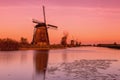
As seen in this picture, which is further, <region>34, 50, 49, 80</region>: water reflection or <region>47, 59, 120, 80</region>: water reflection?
<region>34, 50, 49, 80</region>: water reflection

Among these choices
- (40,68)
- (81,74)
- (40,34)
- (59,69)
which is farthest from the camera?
→ (40,34)

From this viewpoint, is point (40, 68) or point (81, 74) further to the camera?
point (40, 68)

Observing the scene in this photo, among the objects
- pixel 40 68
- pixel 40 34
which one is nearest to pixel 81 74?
pixel 40 68

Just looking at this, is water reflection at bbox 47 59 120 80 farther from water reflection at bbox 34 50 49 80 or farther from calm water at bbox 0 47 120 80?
water reflection at bbox 34 50 49 80

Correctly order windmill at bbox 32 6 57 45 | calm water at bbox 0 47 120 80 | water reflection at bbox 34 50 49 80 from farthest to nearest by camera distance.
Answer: windmill at bbox 32 6 57 45 < water reflection at bbox 34 50 49 80 < calm water at bbox 0 47 120 80

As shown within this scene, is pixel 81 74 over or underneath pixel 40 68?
underneath

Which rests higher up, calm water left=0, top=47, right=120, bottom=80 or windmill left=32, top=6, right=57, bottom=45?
windmill left=32, top=6, right=57, bottom=45

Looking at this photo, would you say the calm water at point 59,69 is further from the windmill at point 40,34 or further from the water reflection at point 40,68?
the windmill at point 40,34

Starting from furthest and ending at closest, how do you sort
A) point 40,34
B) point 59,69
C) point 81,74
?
point 40,34 → point 59,69 → point 81,74

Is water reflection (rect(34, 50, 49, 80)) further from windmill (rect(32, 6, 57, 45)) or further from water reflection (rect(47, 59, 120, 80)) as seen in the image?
windmill (rect(32, 6, 57, 45))

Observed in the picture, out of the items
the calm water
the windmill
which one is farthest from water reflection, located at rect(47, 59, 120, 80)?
the windmill

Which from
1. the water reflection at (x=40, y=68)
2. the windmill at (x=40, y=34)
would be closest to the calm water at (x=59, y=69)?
the water reflection at (x=40, y=68)

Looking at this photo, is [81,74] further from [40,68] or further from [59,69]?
[40,68]

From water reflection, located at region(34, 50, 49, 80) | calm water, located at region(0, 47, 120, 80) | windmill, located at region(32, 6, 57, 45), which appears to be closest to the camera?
calm water, located at region(0, 47, 120, 80)
